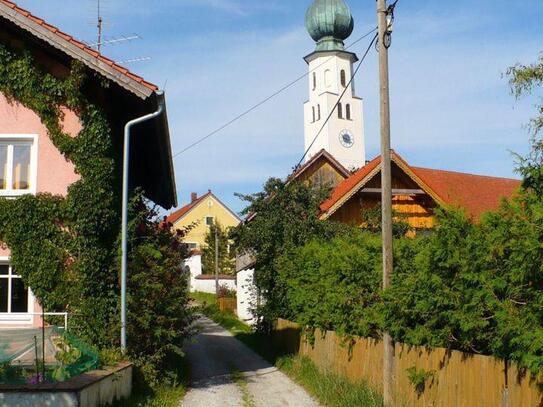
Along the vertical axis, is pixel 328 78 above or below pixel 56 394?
above

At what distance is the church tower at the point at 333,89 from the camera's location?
276 feet

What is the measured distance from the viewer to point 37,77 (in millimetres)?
14727

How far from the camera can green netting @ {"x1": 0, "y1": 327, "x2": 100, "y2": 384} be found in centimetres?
1069

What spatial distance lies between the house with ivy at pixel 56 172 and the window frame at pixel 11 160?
2 centimetres

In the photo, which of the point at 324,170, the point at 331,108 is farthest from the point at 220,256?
the point at 324,170

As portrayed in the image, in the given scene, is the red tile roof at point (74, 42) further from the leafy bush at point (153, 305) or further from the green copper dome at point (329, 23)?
the green copper dome at point (329, 23)

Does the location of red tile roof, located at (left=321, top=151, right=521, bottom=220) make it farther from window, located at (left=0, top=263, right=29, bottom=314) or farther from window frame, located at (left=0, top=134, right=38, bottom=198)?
window, located at (left=0, top=263, right=29, bottom=314)

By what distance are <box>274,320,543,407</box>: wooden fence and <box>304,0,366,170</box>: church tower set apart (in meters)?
69.5

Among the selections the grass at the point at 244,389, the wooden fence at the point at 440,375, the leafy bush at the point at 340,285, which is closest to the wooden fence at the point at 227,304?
the leafy bush at the point at 340,285

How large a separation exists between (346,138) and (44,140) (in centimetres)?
7570

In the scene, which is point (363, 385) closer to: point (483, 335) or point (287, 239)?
point (483, 335)

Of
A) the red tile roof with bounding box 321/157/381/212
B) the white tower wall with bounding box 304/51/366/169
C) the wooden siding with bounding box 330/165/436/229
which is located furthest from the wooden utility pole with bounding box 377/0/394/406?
the white tower wall with bounding box 304/51/366/169

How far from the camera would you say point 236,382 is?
1648cm

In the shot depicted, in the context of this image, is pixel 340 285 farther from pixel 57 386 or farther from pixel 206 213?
pixel 206 213
